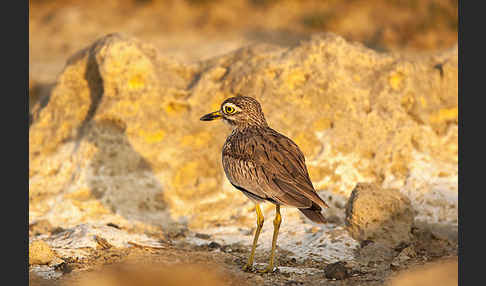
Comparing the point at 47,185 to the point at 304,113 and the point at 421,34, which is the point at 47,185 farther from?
the point at 421,34

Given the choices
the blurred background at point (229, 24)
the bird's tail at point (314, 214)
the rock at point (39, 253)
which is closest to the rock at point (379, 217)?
the bird's tail at point (314, 214)

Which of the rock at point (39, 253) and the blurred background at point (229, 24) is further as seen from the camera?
the blurred background at point (229, 24)

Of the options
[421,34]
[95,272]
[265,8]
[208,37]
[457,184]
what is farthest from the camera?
[265,8]

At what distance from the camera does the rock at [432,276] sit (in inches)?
188

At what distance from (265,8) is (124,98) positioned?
12195 millimetres

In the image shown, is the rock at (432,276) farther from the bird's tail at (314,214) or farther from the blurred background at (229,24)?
the blurred background at (229,24)

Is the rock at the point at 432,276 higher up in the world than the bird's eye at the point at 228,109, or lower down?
lower down

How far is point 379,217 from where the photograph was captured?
21.1 feet

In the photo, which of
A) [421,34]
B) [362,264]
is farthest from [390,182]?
[421,34]

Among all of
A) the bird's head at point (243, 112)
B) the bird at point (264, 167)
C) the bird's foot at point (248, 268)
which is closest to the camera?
the bird at point (264, 167)

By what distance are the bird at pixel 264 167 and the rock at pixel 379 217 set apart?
0.93 metres

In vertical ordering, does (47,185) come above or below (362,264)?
above

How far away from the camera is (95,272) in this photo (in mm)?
5480

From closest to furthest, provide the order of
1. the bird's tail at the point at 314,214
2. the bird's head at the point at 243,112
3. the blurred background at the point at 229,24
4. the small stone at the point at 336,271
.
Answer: the bird's tail at the point at 314,214
the small stone at the point at 336,271
the bird's head at the point at 243,112
the blurred background at the point at 229,24
